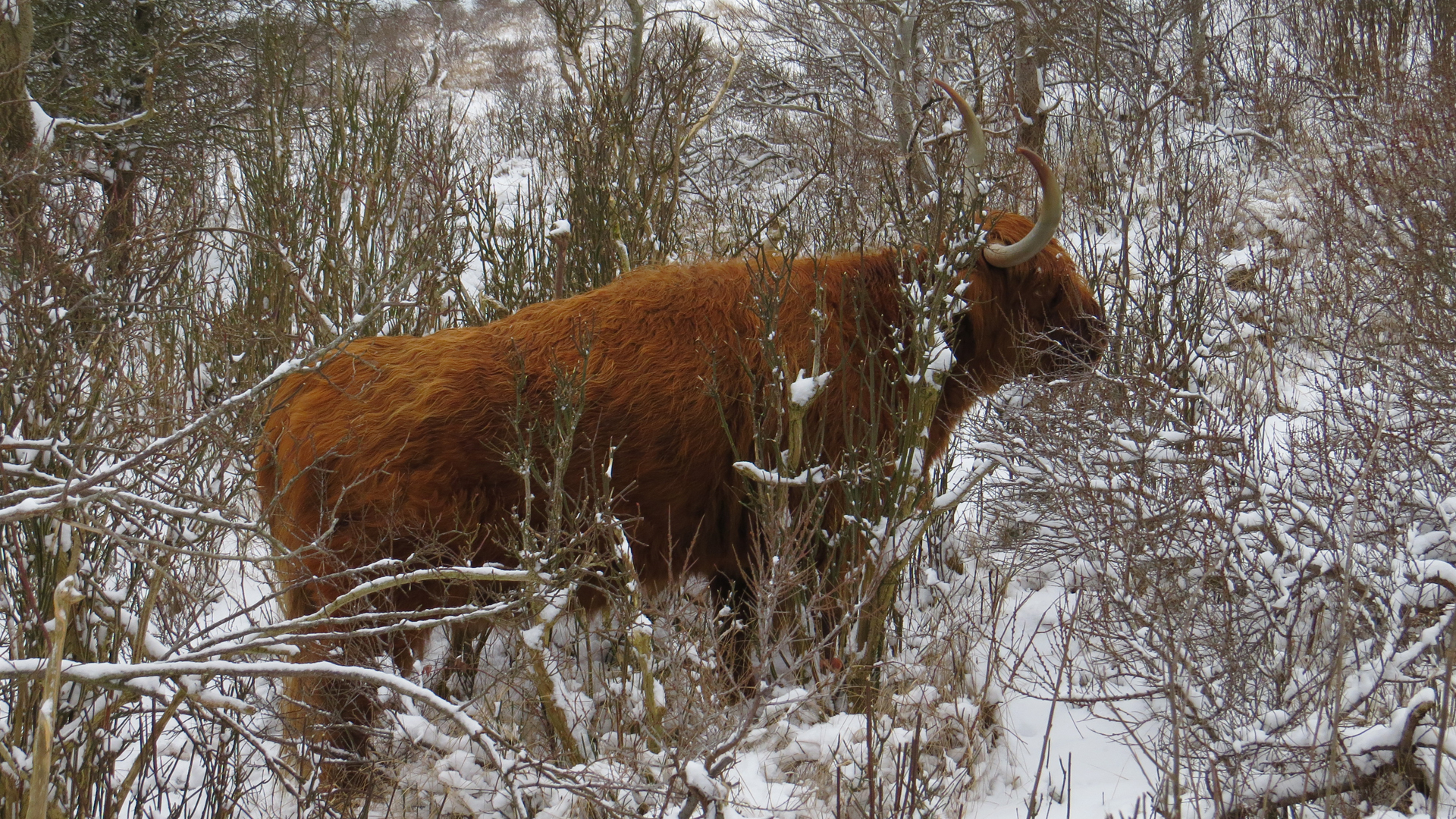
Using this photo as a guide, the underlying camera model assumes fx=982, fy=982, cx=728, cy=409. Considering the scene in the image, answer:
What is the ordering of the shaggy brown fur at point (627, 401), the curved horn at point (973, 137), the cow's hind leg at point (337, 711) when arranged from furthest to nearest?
the curved horn at point (973, 137), the shaggy brown fur at point (627, 401), the cow's hind leg at point (337, 711)

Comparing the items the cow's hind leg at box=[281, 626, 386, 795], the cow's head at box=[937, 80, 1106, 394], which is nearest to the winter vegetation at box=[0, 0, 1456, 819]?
the cow's hind leg at box=[281, 626, 386, 795]

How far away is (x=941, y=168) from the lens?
3.26 m

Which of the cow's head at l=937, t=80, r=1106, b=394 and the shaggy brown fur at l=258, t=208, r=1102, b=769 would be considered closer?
the shaggy brown fur at l=258, t=208, r=1102, b=769

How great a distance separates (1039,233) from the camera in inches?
137

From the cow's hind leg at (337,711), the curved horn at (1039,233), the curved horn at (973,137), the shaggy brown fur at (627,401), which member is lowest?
the cow's hind leg at (337,711)

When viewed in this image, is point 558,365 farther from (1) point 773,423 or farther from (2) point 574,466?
(1) point 773,423

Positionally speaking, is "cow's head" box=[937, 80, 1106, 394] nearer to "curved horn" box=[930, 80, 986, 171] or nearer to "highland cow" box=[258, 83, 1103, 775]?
"highland cow" box=[258, 83, 1103, 775]

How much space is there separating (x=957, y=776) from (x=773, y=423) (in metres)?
1.25

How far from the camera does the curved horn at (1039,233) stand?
10.6 feet

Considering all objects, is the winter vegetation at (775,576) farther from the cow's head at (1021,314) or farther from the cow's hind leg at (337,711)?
the cow's head at (1021,314)

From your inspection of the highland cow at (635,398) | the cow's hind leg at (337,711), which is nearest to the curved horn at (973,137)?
the highland cow at (635,398)

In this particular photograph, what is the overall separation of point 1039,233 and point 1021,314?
0.41 meters

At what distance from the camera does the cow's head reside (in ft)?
12.1

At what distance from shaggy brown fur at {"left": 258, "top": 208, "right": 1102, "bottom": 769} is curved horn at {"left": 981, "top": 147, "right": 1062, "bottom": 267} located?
4.2 inches
